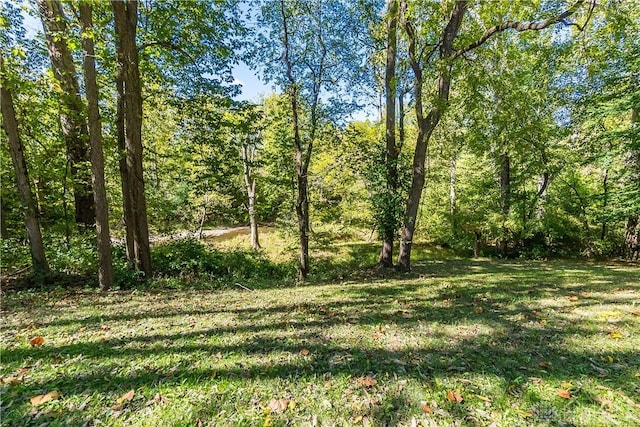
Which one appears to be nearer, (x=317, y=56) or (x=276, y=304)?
(x=276, y=304)

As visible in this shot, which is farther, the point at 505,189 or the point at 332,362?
the point at 505,189

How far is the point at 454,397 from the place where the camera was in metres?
2.19

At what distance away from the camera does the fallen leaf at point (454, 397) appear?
216 centimetres

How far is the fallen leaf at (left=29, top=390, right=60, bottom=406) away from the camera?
2.11 m

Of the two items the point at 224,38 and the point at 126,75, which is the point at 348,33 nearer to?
the point at 224,38

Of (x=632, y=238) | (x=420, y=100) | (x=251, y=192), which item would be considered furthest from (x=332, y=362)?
(x=632, y=238)

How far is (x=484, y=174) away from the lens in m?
14.5

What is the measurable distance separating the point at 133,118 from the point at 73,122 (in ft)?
9.00

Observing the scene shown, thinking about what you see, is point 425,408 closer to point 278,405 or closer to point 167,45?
point 278,405

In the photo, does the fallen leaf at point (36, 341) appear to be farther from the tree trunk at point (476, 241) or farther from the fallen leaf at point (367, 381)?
the tree trunk at point (476, 241)

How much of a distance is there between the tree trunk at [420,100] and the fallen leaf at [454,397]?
18.0ft

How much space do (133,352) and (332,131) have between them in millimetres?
7669

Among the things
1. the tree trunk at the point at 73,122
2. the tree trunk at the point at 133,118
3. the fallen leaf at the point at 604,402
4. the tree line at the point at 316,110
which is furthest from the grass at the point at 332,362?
the tree trunk at the point at 73,122

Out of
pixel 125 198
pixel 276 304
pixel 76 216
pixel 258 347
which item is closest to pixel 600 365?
pixel 258 347
